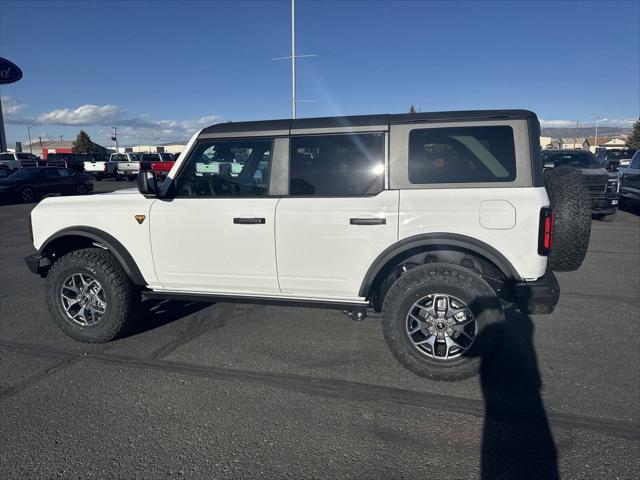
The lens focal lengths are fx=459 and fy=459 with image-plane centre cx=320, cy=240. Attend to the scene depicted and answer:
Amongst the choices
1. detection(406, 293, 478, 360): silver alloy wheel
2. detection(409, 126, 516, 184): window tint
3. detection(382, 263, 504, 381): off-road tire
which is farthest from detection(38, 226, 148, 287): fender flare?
detection(409, 126, 516, 184): window tint

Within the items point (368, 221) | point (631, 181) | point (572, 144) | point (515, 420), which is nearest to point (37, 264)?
point (368, 221)

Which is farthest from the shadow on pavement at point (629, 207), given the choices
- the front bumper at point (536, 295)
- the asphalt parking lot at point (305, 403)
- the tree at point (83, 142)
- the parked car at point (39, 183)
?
the tree at point (83, 142)

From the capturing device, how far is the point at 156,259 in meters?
4.12

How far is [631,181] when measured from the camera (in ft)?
44.6

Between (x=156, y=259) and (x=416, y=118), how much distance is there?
2.55 m

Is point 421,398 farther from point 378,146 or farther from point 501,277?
point 378,146

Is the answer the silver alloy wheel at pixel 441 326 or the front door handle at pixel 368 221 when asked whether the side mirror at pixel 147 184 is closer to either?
the front door handle at pixel 368 221

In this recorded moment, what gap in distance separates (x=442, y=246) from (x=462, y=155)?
0.72 meters

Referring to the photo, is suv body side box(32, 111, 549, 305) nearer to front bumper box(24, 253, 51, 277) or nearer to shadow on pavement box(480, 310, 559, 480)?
front bumper box(24, 253, 51, 277)

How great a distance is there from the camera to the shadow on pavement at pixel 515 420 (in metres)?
2.53

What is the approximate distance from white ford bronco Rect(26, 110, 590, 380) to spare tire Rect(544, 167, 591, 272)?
2cm

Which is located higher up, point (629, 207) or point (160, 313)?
point (629, 207)

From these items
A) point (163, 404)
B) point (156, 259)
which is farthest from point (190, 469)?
point (156, 259)

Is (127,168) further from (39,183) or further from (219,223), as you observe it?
(219,223)
